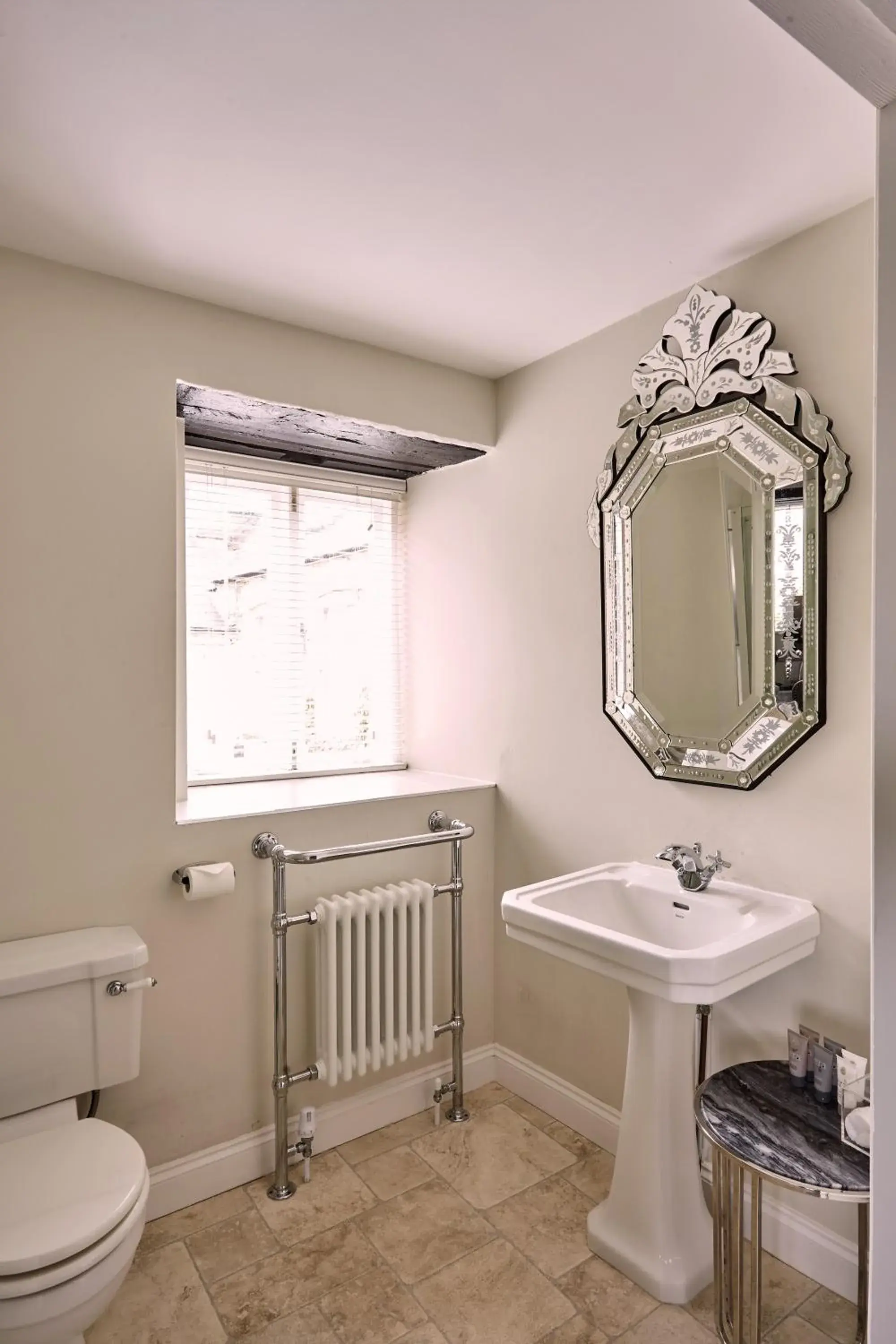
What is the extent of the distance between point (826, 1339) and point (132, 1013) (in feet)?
5.41

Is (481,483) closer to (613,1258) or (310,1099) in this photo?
(310,1099)

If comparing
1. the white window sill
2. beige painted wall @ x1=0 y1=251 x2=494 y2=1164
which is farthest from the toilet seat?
→ the white window sill

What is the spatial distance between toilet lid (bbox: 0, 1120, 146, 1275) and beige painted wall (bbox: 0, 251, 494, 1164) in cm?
38

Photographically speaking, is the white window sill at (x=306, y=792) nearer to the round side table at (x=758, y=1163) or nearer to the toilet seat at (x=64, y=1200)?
the toilet seat at (x=64, y=1200)

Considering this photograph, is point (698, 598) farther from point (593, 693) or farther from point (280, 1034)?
point (280, 1034)

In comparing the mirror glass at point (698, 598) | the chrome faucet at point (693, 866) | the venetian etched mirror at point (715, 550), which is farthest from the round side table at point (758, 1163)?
the mirror glass at point (698, 598)

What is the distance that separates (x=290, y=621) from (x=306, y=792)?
644 mm

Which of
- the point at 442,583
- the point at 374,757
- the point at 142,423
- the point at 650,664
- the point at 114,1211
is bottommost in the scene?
the point at 114,1211

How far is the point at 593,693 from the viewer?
94.8 inches

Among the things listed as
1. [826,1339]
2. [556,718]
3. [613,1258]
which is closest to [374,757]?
[556,718]

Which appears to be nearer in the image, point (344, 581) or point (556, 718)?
point (556, 718)

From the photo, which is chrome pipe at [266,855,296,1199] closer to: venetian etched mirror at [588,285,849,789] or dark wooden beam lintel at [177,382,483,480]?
venetian etched mirror at [588,285,849,789]

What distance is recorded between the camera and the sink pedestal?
183cm

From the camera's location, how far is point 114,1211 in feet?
4.80
